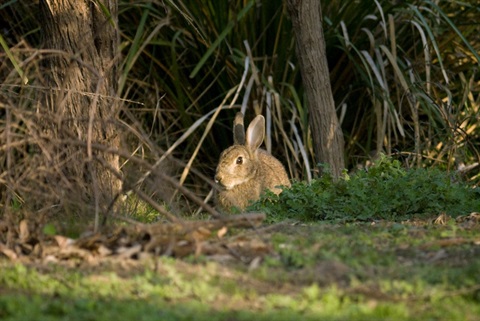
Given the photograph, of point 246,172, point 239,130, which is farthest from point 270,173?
point 239,130

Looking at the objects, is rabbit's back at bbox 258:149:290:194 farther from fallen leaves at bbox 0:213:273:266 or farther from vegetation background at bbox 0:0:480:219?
fallen leaves at bbox 0:213:273:266

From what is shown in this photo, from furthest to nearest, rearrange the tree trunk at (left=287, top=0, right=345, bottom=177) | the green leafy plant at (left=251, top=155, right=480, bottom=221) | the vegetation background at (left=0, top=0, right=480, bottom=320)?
1. the tree trunk at (left=287, top=0, right=345, bottom=177)
2. the green leafy plant at (left=251, top=155, right=480, bottom=221)
3. the vegetation background at (left=0, top=0, right=480, bottom=320)

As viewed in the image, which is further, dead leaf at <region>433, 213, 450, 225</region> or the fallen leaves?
dead leaf at <region>433, 213, 450, 225</region>

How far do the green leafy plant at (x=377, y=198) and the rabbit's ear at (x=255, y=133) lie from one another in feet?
5.06

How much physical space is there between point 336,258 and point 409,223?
1.53m

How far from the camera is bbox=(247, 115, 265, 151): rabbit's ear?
8.06 metres

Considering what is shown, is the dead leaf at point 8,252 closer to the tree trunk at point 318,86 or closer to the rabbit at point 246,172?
the rabbit at point 246,172

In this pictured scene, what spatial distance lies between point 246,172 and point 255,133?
1.33ft

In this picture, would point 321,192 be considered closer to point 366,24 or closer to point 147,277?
point 147,277

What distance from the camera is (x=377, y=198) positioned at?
20.7 ft

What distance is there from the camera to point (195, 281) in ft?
12.9

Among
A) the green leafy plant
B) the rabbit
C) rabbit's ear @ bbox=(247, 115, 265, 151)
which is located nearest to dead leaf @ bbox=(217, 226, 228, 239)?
the green leafy plant

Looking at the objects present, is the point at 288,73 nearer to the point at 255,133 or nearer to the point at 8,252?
the point at 255,133

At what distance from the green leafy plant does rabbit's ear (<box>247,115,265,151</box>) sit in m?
1.54
